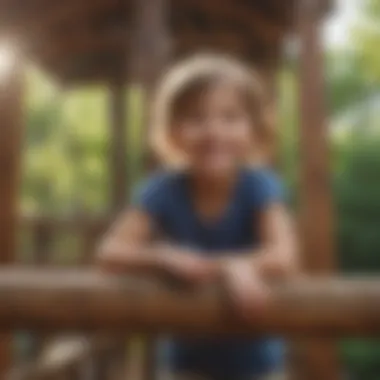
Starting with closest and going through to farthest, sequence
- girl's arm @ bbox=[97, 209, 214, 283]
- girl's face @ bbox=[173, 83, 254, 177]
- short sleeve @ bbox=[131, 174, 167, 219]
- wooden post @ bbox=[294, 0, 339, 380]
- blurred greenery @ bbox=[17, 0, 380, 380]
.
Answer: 1. girl's arm @ bbox=[97, 209, 214, 283]
2. girl's face @ bbox=[173, 83, 254, 177]
3. short sleeve @ bbox=[131, 174, 167, 219]
4. wooden post @ bbox=[294, 0, 339, 380]
5. blurred greenery @ bbox=[17, 0, 380, 380]

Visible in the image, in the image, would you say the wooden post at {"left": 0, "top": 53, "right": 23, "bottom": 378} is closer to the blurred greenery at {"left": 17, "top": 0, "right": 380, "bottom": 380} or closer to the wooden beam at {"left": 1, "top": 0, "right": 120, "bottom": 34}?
the wooden beam at {"left": 1, "top": 0, "right": 120, "bottom": 34}

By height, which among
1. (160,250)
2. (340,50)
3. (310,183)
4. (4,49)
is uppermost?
(340,50)

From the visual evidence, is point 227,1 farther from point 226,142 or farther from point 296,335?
point 296,335

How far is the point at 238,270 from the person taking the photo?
5.17ft

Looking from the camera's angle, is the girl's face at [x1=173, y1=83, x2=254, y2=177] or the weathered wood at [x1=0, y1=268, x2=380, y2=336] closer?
the weathered wood at [x1=0, y1=268, x2=380, y2=336]

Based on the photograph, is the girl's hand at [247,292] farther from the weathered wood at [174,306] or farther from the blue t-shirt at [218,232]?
the blue t-shirt at [218,232]

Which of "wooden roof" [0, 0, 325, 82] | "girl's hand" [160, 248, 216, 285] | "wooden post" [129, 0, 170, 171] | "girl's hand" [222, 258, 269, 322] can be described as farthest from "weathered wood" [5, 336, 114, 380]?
"girl's hand" [222, 258, 269, 322]

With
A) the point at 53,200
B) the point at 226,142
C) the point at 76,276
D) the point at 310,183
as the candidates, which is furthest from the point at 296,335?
the point at 53,200

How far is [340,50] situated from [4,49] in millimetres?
9158

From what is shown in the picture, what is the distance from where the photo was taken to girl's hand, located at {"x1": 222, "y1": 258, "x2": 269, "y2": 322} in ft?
4.85

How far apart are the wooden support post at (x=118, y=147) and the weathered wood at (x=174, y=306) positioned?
4.87 metres

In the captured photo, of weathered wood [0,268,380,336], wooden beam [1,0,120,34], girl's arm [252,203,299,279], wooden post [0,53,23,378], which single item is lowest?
weathered wood [0,268,380,336]

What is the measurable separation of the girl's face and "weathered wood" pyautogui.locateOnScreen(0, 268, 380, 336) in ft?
1.36

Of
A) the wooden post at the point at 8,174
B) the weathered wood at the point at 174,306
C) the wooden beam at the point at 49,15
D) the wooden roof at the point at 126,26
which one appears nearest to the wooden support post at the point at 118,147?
the wooden roof at the point at 126,26
